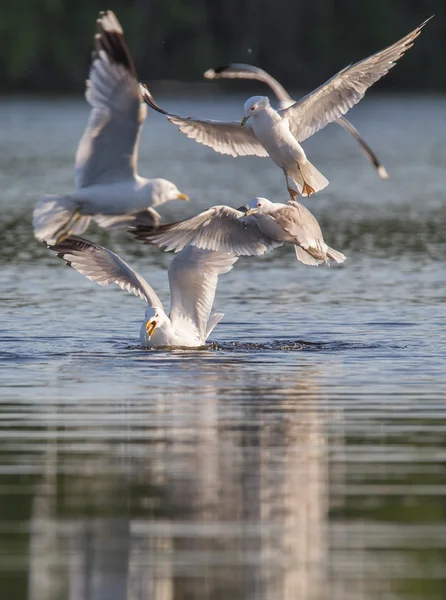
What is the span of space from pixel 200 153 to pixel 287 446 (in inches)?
1658

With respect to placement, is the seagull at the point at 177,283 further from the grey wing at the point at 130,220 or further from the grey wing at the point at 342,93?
the grey wing at the point at 130,220

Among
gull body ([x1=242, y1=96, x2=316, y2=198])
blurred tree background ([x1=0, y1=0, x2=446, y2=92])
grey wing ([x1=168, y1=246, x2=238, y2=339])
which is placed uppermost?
blurred tree background ([x1=0, y1=0, x2=446, y2=92])

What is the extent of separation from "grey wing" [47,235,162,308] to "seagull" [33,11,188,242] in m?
2.67

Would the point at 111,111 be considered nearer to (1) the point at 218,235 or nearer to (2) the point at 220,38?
(1) the point at 218,235

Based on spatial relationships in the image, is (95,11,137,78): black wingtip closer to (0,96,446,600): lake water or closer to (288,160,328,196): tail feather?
(0,96,446,600): lake water

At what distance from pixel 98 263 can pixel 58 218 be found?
3308mm

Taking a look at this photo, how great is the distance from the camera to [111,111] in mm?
12734

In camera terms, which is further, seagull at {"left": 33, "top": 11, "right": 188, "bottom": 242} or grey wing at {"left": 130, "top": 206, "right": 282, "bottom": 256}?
grey wing at {"left": 130, "top": 206, "right": 282, "bottom": 256}

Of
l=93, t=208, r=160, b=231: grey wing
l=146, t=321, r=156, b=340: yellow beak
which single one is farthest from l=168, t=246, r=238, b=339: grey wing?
l=93, t=208, r=160, b=231: grey wing

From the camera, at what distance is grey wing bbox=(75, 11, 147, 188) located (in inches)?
495

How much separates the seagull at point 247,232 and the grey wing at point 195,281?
272 millimetres

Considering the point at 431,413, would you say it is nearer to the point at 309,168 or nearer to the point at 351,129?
the point at 309,168

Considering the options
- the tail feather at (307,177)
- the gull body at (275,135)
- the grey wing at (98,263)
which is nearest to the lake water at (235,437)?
the grey wing at (98,263)

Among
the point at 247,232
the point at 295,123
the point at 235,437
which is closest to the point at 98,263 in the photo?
the point at 247,232
